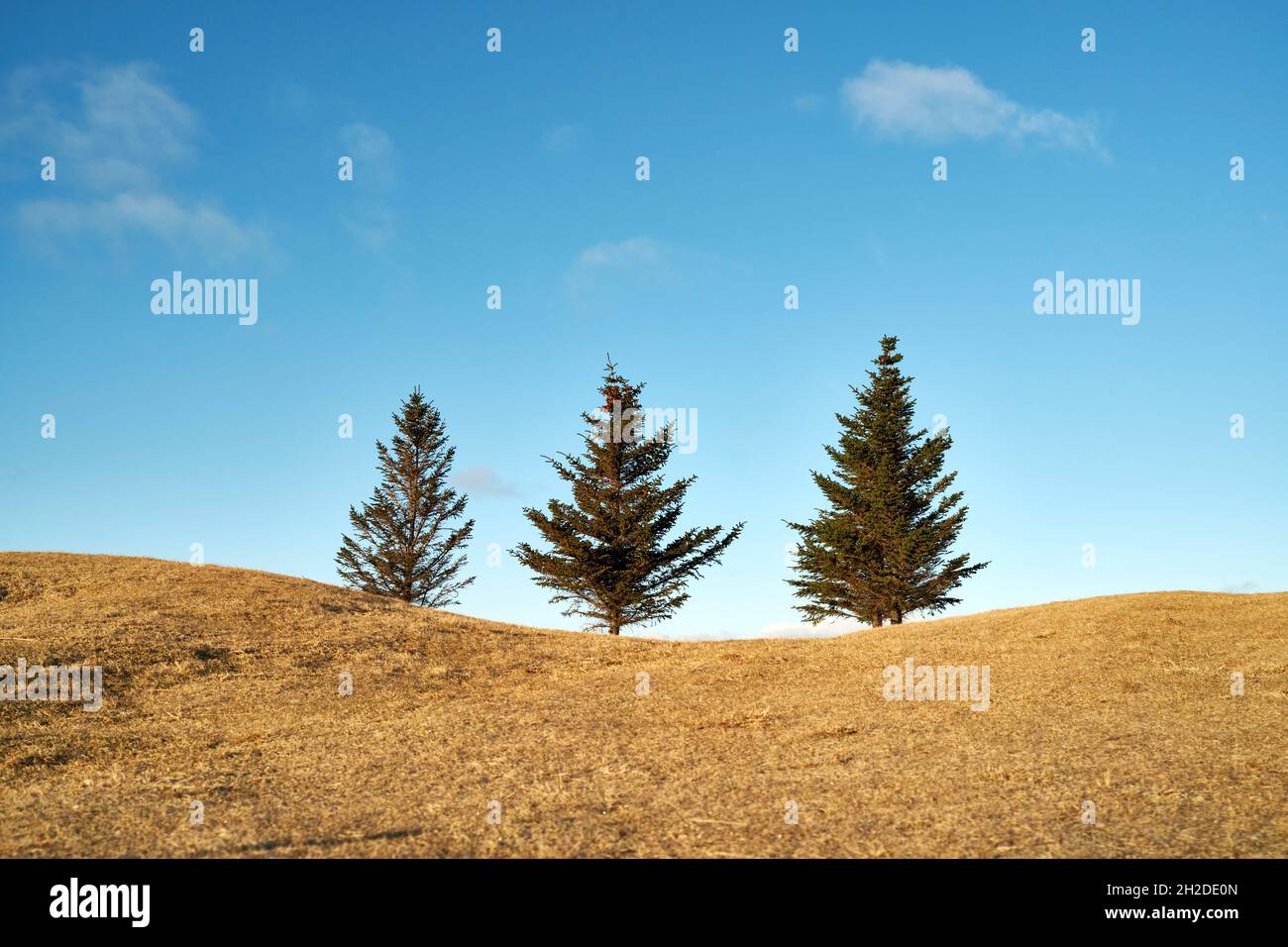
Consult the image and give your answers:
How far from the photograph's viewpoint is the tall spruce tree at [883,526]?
36.8 meters

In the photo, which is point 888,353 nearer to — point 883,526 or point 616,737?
point 883,526

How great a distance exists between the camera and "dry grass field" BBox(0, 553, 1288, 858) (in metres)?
7.91

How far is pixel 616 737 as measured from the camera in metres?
12.1

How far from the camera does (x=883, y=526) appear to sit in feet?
123

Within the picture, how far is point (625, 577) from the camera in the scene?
34.6m

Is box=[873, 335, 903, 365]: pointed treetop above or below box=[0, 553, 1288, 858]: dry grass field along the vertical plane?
above

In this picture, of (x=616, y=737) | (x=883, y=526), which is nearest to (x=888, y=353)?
(x=883, y=526)

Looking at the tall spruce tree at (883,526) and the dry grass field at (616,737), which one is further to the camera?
the tall spruce tree at (883,526)

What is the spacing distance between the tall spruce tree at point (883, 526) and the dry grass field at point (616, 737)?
573 inches

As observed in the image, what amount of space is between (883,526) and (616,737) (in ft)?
90.7

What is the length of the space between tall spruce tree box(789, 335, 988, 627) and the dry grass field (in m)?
A: 14.5

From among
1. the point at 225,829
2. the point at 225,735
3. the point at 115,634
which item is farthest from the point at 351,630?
the point at 225,829

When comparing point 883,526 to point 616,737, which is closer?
point 616,737

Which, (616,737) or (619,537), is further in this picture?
(619,537)
